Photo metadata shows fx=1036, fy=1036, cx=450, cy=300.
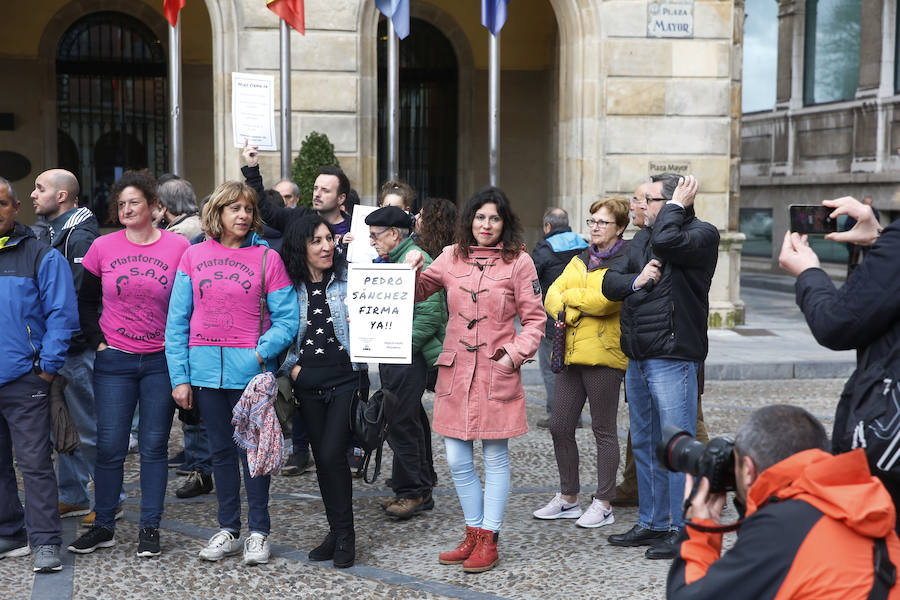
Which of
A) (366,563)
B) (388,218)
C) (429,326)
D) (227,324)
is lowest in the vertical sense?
(366,563)

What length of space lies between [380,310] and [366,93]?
29.0ft

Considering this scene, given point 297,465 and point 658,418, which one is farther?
point 297,465

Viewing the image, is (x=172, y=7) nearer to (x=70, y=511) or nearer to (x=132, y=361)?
(x=70, y=511)

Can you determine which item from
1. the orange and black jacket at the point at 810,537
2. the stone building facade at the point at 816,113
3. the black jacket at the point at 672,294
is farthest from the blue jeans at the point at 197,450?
the stone building facade at the point at 816,113

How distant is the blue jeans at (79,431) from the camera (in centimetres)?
581

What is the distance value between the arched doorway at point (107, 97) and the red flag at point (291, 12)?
22.0 feet

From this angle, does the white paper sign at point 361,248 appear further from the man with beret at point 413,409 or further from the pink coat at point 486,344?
the pink coat at point 486,344

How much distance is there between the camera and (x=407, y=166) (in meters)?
18.1

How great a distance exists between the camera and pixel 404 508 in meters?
5.82

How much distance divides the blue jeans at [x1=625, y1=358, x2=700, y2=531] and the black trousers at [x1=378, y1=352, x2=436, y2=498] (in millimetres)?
1222

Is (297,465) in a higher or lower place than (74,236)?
lower

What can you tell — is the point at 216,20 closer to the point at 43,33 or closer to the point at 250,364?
the point at 43,33

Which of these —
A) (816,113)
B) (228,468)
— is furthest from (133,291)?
(816,113)

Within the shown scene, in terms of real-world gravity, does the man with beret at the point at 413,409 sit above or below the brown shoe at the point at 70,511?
above
